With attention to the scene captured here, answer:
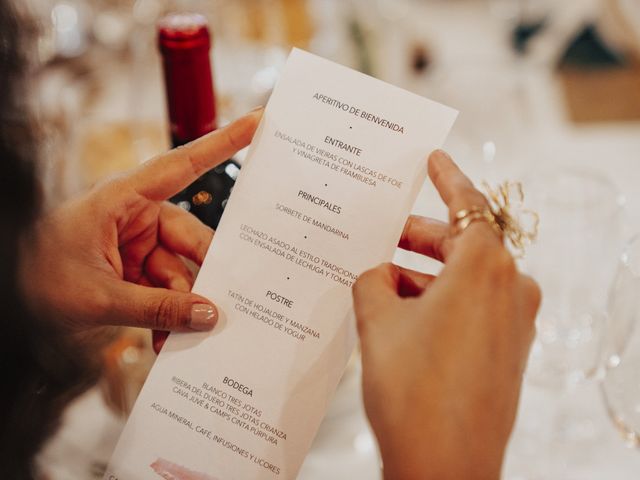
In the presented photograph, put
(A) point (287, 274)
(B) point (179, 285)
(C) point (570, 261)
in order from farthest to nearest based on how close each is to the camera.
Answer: (C) point (570, 261) → (B) point (179, 285) → (A) point (287, 274)

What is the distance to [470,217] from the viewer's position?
22.2 inches

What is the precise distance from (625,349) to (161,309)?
481 millimetres

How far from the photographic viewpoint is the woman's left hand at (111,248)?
0.67 m

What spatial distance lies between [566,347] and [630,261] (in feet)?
0.70

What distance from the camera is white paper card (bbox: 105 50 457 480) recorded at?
0.63 meters

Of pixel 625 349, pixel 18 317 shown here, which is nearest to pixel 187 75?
pixel 18 317

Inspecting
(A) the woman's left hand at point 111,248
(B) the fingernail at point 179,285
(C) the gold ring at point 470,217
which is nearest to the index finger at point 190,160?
(A) the woman's left hand at point 111,248

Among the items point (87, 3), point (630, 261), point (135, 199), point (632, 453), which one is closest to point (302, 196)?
point (135, 199)

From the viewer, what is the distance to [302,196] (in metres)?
0.64

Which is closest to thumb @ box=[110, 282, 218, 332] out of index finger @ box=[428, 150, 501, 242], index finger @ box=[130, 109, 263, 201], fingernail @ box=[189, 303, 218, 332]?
fingernail @ box=[189, 303, 218, 332]

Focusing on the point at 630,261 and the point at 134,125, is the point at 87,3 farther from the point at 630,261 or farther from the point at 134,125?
the point at 630,261

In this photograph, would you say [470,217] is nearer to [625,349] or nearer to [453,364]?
[453,364]

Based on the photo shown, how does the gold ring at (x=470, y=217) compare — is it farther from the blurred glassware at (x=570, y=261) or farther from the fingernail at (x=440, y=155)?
the blurred glassware at (x=570, y=261)

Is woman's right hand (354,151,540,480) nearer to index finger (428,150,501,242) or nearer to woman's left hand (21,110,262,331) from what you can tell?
index finger (428,150,501,242)
